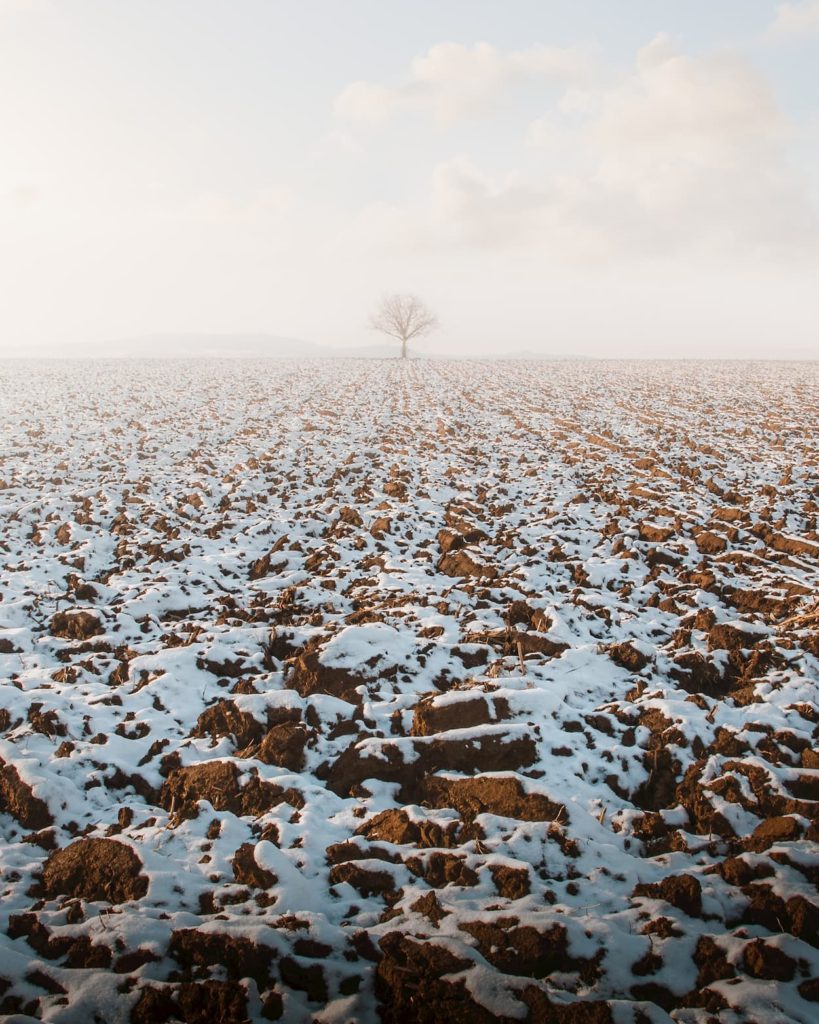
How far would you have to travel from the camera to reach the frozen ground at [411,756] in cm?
302

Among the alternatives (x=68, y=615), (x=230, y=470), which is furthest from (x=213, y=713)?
(x=230, y=470)

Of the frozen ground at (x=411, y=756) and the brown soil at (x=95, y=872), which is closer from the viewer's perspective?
the frozen ground at (x=411, y=756)

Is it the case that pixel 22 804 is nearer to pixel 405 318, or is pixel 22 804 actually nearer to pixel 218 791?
pixel 218 791

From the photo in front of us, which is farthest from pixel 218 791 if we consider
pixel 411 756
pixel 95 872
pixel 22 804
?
pixel 411 756

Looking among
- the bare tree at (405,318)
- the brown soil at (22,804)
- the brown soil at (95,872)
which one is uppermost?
the bare tree at (405,318)

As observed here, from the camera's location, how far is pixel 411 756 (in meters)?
4.64

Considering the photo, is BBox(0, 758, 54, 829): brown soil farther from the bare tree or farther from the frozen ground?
the bare tree

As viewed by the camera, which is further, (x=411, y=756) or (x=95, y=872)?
(x=411, y=756)

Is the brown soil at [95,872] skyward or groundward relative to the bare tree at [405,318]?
groundward

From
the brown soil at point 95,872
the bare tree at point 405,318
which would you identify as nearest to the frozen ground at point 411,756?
the brown soil at point 95,872

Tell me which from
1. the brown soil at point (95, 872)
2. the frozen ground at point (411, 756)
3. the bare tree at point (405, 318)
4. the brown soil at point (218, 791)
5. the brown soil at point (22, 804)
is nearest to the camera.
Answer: the frozen ground at point (411, 756)

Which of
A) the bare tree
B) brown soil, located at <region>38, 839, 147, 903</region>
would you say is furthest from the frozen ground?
the bare tree

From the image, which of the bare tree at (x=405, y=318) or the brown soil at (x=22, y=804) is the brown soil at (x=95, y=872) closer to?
the brown soil at (x=22, y=804)

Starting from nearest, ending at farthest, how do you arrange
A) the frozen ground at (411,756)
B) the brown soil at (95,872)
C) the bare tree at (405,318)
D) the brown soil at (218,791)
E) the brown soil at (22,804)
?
the frozen ground at (411,756) → the brown soil at (95,872) → the brown soil at (22,804) → the brown soil at (218,791) → the bare tree at (405,318)
